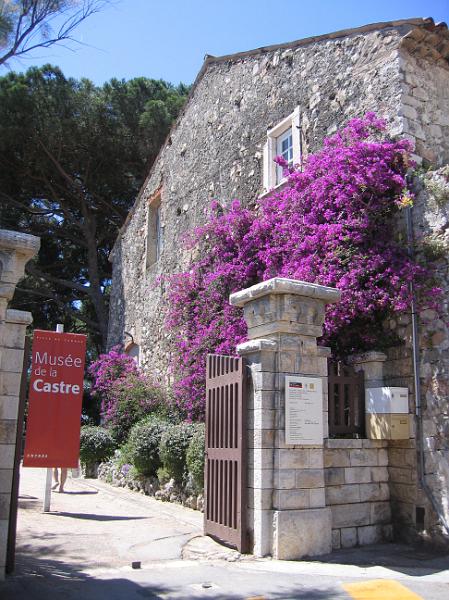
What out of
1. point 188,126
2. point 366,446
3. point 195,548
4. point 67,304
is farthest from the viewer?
point 67,304

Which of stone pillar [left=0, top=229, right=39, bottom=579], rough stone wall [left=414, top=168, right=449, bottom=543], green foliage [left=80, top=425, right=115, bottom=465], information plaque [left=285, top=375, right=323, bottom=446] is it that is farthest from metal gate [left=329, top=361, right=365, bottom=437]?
green foliage [left=80, top=425, right=115, bottom=465]

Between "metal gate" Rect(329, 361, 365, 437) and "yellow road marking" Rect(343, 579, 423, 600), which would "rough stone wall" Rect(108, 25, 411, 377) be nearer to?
"metal gate" Rect(329, 361, 365, 437)

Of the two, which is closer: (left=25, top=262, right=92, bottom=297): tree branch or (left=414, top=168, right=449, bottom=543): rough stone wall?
(left=414, top=168, right=449, bottom=543): rough stone wall

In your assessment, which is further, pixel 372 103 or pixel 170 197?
pixel 170 197

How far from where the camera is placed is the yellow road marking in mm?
4395

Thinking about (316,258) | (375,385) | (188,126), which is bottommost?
(375,385)

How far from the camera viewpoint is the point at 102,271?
77.4ft

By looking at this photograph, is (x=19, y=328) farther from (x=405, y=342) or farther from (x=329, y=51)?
(x=329, y=51)

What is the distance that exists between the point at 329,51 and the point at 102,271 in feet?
52.2

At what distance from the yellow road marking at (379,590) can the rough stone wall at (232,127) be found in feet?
18.4

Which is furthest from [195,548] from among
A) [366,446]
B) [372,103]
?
[372,103]

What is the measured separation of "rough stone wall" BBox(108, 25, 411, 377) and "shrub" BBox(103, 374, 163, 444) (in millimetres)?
644

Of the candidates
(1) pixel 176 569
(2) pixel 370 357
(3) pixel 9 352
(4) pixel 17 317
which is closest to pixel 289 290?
(2) pixel 370 357

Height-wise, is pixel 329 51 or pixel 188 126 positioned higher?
pixel 188 126
